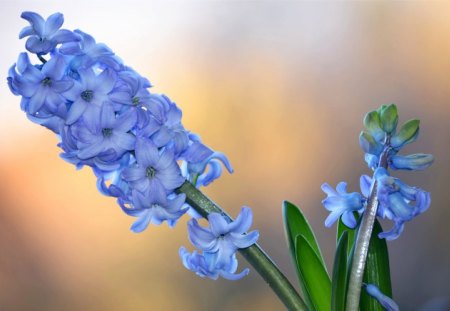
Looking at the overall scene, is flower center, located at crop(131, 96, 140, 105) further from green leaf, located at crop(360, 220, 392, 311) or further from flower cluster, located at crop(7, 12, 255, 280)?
green leaf, located at crop(360, 220, 392, 311)

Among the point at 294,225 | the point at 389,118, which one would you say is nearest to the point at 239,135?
the point at 294,225

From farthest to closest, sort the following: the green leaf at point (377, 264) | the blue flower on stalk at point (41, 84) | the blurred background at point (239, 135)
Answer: the blurred background at point (239, 135), the green leaf at point (377, 264), the blue flower on stalk at point (41, 84)

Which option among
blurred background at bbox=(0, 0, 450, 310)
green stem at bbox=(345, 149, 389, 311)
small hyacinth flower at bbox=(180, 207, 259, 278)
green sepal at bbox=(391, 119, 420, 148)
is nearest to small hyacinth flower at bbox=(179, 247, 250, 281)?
small hyacinth flower at bbox=(180, 207, 259, 278)

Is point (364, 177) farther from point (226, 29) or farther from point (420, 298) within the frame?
point (420, 298)

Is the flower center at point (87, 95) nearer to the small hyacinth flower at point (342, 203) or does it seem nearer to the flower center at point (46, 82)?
the flower center at point (46, 82)

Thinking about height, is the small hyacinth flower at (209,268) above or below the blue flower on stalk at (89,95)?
below

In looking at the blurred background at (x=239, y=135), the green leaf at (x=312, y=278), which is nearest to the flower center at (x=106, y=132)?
the green leaf at (x=312, y=278)

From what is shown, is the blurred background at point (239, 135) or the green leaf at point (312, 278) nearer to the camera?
the green leaf at point (312, 278)

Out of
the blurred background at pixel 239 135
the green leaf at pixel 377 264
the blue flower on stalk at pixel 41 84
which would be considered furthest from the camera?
the blurred background at pixel 239 135
